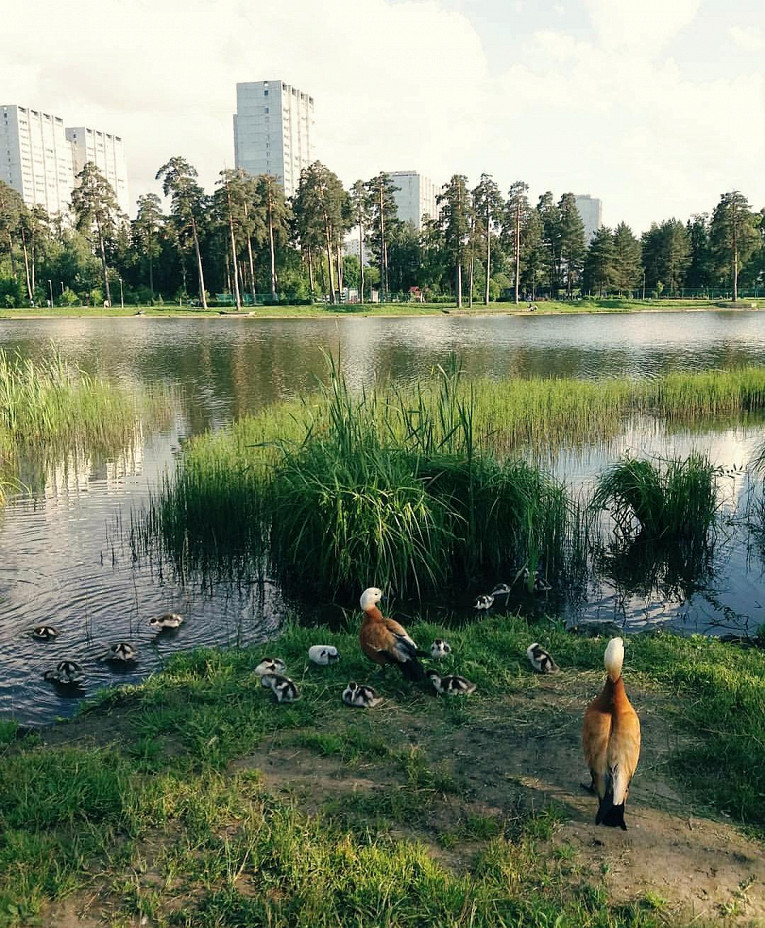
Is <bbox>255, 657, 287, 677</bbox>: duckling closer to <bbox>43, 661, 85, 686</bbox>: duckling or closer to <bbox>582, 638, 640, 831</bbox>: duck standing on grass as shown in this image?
<bbox>43, 661, 85, 686</bbox>: duckling

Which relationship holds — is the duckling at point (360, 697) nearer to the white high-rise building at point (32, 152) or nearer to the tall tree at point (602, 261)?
the tall tree at point (602, 261)

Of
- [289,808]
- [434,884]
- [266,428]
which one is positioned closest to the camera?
[434,884]

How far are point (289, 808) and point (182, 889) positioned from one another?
0.71m

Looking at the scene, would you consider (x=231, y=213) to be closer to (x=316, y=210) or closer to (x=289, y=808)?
(x=316, y=210)

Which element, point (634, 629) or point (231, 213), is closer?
point (634, 629)

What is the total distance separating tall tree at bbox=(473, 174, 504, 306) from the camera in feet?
270

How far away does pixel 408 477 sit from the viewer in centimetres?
884

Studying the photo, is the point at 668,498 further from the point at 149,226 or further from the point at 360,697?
the point at 149,226

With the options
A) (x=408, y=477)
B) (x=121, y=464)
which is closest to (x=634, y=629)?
(x=408, y=477)

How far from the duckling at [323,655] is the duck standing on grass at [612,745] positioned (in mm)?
2489

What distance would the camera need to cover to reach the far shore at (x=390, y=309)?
72.2 metres

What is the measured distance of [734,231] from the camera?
287 ft

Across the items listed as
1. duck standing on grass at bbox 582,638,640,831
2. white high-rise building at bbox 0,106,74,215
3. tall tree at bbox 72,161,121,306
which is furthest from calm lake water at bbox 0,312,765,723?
white high-rise building at bbox 0,106,74,215

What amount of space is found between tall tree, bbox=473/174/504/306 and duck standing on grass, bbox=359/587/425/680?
79.9 m
